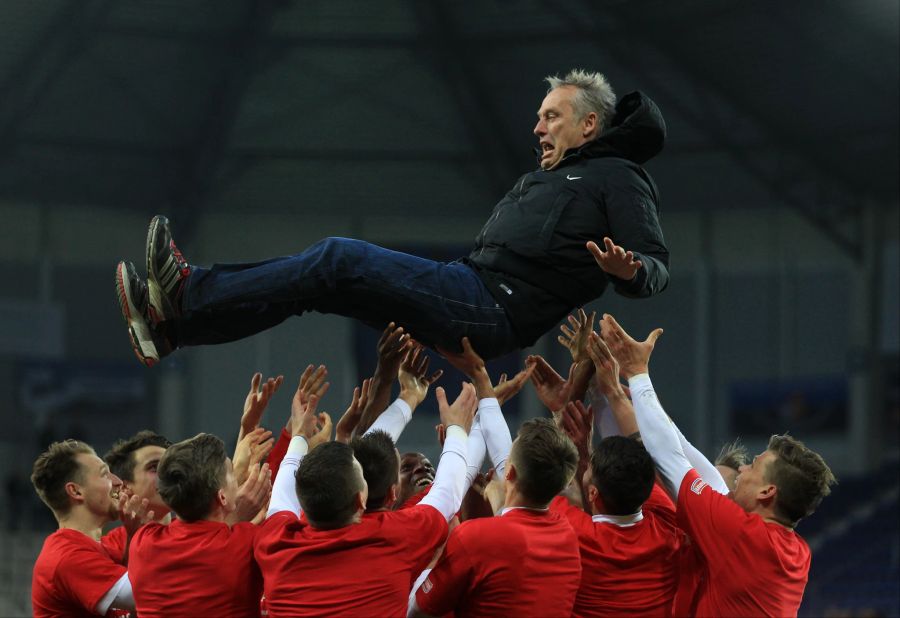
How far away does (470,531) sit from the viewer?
119 inches

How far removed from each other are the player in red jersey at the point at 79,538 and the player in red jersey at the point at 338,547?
0.66 metres

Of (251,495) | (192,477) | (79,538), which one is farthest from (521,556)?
(79,538)

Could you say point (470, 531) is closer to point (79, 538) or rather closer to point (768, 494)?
point (768, 494)

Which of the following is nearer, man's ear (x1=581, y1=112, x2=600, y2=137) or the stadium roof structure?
man's ear (x1=581, y1=112, x2=600, y2=137)

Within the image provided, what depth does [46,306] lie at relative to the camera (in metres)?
14.1

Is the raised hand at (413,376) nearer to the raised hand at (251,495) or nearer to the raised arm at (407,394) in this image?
the raised arm at (407,394)

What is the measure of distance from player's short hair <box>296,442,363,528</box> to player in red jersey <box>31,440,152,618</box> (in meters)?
0.80

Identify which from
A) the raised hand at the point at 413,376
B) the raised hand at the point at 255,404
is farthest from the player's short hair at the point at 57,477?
the raised hand at the point at 413,376

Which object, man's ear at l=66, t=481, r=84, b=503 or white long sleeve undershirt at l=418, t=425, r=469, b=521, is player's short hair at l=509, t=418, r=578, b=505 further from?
man's ear at l=66, t=481, r=84, b=503

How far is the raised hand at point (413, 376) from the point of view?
12.6ft

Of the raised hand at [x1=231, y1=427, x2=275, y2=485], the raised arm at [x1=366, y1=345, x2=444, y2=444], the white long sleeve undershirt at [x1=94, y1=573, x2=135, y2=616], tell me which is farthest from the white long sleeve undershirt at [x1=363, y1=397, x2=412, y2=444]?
the white long sleeve undershirt at [x1=94, y1=573, x2=135, y2=616]

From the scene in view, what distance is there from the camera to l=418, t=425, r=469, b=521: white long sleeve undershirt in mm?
3123

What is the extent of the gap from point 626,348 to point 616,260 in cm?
39

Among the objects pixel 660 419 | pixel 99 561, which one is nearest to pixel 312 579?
pixel 99 561
